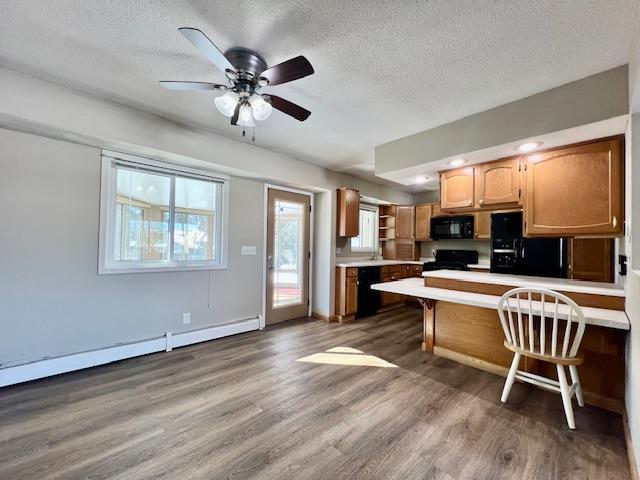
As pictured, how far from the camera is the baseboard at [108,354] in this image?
241 cm

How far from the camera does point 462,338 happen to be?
296cm

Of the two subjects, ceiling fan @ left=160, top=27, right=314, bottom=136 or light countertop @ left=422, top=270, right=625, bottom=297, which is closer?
ceiling fan @ left=160, top=27, right=314, bottom=136

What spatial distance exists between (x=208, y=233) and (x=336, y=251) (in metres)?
2.26

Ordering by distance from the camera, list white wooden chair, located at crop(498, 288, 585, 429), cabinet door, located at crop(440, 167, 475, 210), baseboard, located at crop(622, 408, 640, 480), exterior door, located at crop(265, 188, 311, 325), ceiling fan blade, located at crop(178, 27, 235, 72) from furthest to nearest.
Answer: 1. exterior door, located at crop(265, 188, 311, 325)
2. cabinet door, located at crop(440, 167, 475, 210)
3. white wooden chair, located at crop(498, 288, 585, 429)
4. baseboard, located at crop(622, 408, 640, 480)
5. ceiling fan blade, located at crop(178, 27, 235, 72)

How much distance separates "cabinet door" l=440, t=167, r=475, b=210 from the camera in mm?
3037

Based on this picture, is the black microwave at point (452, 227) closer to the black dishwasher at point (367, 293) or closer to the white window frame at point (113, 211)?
the black dishwasher at point (367, 293)

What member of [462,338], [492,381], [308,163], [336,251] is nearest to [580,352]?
[492,381]

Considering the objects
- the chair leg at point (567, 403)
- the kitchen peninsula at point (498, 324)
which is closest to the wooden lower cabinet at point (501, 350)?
the kitchen peninsula at point (498, 324)

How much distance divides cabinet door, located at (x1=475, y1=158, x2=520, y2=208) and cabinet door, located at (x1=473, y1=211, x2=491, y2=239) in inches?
89.2

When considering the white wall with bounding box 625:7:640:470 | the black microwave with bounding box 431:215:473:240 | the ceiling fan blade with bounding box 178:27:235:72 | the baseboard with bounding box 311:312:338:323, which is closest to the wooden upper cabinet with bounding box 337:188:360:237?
the baseboard with bounding box 311:312:338:323

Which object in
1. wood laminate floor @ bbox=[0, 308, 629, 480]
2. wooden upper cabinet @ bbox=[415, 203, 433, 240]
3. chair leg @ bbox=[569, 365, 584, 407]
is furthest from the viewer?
wooden upper cabinet @ bbox=[415, 203, 433, 240]

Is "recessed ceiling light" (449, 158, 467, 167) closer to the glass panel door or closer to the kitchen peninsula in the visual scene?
the kitchen peninsula

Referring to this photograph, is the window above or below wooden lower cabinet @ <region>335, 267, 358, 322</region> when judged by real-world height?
above

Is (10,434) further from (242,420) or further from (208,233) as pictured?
(208,233)
